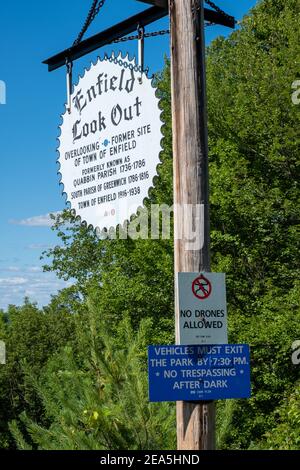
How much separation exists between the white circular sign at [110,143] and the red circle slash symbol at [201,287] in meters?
0.59

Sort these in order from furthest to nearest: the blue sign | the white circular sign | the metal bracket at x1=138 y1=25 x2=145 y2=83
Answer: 1. the metal bracket at x1=138 y1=25 x2=145 y2=83
2. the white circular sign
3. the blue sign

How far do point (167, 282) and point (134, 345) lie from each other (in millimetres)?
16353

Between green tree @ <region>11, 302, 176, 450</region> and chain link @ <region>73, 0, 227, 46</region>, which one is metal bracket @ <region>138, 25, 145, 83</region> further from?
green tree @ <region>11, 302, 176, 450</region>

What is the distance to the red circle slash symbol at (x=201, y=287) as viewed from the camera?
16.1 feet

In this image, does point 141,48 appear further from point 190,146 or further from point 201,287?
point 201,287

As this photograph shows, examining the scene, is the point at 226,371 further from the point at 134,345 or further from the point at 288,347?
the point at 288,347

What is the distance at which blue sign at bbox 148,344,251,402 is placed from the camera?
4.74 m

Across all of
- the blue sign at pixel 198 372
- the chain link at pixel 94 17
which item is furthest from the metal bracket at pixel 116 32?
the blue sign at pixel 198 372

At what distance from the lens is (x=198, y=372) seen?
4.84m


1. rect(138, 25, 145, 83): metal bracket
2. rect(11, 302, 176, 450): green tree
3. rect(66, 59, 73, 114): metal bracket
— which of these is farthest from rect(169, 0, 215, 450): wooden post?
rect(11, 302, 176, 450): green tree

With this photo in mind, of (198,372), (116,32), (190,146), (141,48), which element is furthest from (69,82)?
(198,372)

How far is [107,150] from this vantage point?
519cm

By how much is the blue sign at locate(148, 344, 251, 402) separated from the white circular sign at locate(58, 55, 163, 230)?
2.96 ft
